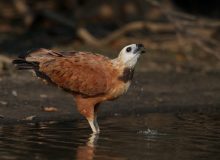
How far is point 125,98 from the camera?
13672 mm

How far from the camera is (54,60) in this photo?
1072 cm

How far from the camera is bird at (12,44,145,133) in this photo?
10219mm

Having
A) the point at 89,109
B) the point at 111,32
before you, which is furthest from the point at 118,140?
the point at 111,32

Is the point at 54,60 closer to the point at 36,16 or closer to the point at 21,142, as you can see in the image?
the point at 21,142

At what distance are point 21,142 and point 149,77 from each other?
6877 mm

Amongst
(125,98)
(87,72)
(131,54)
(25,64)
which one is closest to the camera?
(131,54)

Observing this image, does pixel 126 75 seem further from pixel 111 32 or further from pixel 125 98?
pixel 111 32

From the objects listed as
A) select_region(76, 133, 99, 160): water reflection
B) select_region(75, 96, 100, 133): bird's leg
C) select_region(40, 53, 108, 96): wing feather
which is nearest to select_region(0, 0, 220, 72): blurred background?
select_region(40, 53, 108, 96): wing feather

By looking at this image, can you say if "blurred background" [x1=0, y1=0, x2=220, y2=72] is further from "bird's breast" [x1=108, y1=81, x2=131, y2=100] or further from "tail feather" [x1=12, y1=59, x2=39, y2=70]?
"bird's breast" [x1=108, y1=81, x2=131, y2=100]

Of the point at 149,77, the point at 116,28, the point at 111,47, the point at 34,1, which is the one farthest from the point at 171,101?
the point at 34,1

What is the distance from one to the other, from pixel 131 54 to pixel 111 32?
984 centimetres

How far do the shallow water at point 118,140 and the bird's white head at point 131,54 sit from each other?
3.21 feet

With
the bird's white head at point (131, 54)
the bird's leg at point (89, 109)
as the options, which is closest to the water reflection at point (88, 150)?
the bird's leg at point (89, 109)

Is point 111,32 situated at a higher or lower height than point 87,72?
higher
